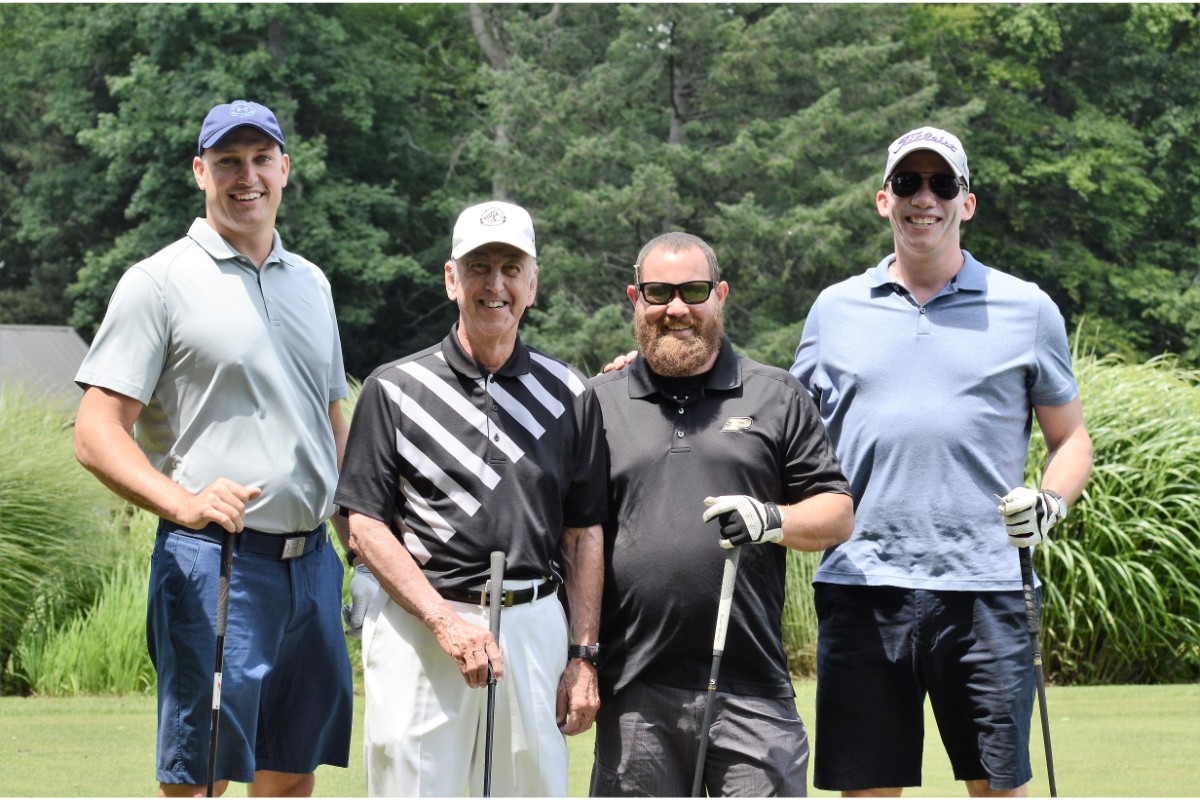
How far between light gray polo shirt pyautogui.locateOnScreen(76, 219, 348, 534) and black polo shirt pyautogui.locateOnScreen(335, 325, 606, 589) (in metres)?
0.38

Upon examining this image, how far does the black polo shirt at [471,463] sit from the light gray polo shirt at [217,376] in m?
0.38

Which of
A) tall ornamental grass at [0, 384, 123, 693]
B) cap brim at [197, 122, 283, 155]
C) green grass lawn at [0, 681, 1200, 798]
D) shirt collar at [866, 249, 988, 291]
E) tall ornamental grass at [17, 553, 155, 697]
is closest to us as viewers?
cap brim at [197, 122, 283, 155]

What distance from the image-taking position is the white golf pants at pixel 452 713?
393cm

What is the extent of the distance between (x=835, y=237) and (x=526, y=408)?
25.1 meters

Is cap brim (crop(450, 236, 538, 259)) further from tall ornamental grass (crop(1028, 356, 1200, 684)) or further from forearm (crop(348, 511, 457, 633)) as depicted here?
tall ornamental grass (crop(1028, 356, 1200, 684))

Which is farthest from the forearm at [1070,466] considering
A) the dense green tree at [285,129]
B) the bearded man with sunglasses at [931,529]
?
the dense green tree at [285,129]

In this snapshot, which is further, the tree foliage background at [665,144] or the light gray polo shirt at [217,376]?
the tree foliage background at [665,144]

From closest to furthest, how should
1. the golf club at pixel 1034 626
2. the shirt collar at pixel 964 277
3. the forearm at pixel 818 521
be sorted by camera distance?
1. the forearm at pixel 818 521
2. the golf club at pixel 1034 626
3. the shirt collar at pixel 964 277

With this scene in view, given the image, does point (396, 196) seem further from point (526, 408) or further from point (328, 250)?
point (526, 408)

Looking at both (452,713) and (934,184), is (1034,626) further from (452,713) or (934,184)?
(452,713)

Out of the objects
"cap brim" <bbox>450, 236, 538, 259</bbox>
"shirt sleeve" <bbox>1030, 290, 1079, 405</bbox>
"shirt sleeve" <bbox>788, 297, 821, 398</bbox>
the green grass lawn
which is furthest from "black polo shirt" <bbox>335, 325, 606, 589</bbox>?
the green grass lawn

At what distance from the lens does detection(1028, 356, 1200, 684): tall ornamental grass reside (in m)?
10.6

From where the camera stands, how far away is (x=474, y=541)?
3.93m

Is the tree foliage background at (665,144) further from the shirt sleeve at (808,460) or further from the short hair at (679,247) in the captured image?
the shirt sleeve at (808,460)
